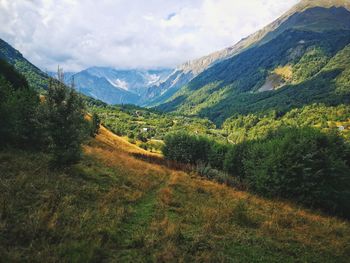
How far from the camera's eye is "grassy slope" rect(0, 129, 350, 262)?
10125 mm

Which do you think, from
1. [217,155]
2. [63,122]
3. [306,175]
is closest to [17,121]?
[63,122]

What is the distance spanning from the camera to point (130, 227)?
13156 millimetres

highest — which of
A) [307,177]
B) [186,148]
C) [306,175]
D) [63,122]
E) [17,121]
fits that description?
[63,122]

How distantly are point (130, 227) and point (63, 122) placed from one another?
11872 millimetres

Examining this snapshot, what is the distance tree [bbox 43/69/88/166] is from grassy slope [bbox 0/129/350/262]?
145 centimetres

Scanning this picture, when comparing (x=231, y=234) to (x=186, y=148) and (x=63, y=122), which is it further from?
(x=186, y=148)

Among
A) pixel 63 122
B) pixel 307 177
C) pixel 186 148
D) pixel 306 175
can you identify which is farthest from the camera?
pixel 186 148

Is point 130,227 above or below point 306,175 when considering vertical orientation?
below

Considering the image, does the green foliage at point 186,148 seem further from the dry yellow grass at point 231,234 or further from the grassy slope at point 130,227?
the dry yellow grass at point 231,234

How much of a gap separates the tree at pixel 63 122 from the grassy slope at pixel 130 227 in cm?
145

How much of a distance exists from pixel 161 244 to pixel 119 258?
218 cm

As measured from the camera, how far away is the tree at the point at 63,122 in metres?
21.0

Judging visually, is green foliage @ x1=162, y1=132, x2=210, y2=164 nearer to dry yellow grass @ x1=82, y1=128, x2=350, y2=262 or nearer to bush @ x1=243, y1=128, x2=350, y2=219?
bush @ x1=243, y1=128, x2=350, y2=219

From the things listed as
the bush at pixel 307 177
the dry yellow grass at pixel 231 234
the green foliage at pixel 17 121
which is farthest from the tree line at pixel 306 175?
the green foliage at pixel 17 121
